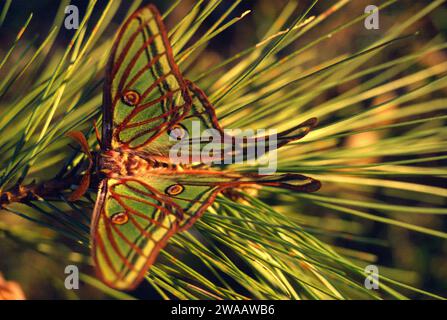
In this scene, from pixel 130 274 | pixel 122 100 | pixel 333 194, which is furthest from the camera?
pixel 333 194

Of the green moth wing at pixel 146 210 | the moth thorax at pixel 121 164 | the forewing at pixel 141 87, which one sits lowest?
the green moth wing at pixel 146 210

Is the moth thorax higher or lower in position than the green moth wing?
higher

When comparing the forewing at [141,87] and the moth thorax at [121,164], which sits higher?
the forewing at [141,87]

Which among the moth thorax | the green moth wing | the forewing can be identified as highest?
the forewing

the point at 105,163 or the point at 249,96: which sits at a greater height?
the point at 249,96
